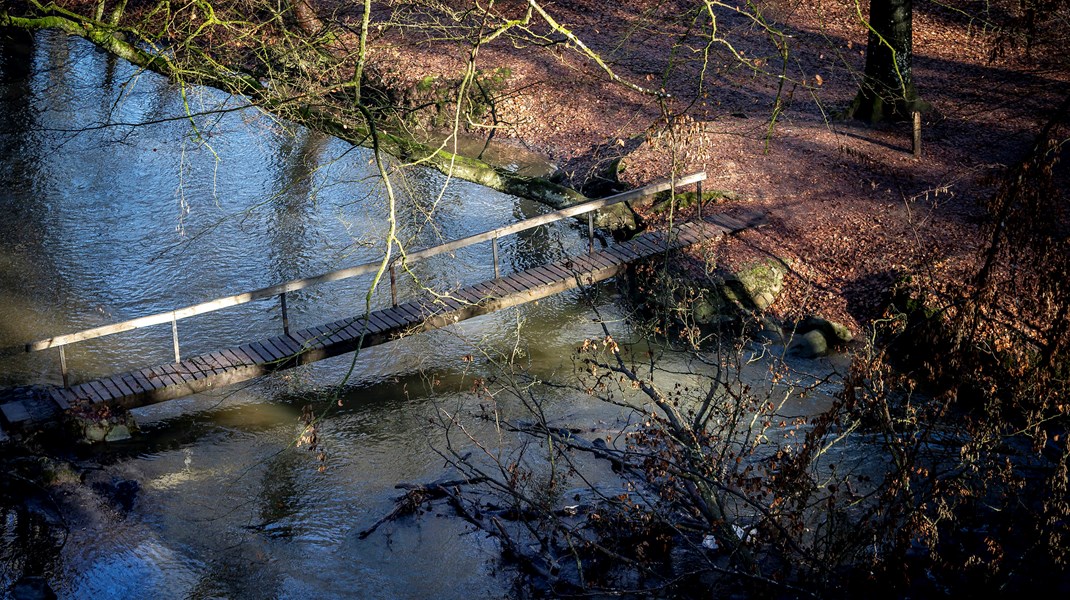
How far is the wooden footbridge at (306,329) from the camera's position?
9.36m

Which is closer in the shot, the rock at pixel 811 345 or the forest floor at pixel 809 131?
the rock at pixel 811 345

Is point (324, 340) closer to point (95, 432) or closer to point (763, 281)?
point (95, 432)

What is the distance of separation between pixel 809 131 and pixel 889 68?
1.52 meters

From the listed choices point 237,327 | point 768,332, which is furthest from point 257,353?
point 768,332

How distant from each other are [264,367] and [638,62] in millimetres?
10940

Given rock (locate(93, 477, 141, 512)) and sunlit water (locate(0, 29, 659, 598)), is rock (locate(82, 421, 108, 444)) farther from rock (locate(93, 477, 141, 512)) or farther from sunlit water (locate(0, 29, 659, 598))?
rock (locate(93, 477, 141, 512))

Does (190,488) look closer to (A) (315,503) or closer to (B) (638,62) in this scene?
(A) (315,503)

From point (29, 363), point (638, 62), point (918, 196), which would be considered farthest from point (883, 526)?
point (638, 62)

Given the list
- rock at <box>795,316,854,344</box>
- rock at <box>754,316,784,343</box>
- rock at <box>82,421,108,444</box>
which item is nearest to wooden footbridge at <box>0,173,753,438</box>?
rock at <box>82,421,108,444</box>

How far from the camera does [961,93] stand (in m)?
16.3

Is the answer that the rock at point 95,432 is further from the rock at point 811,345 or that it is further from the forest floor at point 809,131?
the rock at point 811,345

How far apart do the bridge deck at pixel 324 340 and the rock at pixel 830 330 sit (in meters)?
1.83

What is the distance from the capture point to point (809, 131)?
1516 centimetres

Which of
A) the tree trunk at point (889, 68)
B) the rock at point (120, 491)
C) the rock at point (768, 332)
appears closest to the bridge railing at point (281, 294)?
the rock at point (120, 491)
